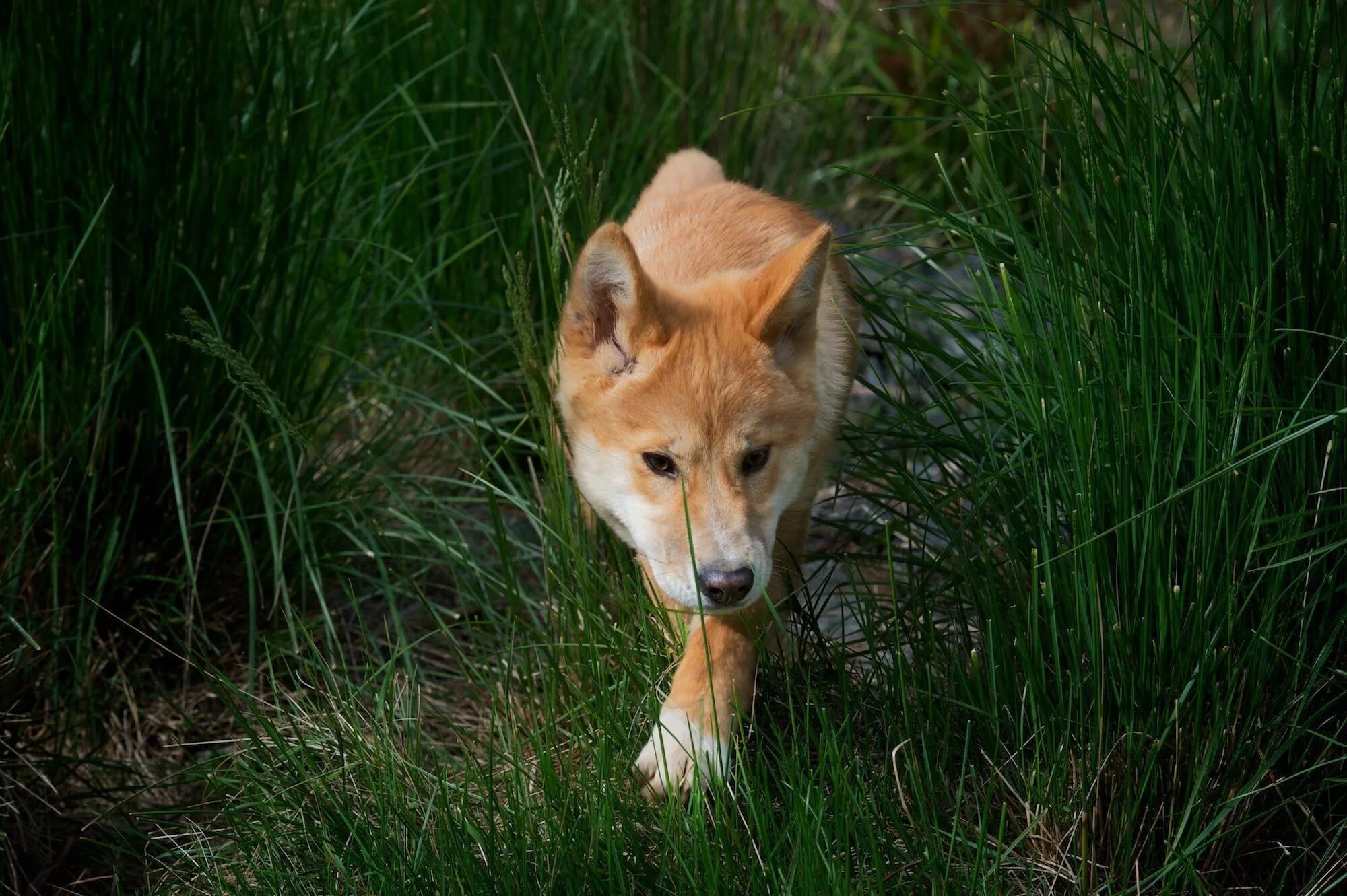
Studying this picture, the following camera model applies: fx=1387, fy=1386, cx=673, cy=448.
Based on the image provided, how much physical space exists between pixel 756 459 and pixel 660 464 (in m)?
0.22

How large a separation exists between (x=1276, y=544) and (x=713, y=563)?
105 centimetres

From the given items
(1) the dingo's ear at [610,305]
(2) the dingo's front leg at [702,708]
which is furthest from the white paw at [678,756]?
(1) the dingo's ear at [610,305]

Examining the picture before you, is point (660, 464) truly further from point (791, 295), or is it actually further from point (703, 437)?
point (791, 295)

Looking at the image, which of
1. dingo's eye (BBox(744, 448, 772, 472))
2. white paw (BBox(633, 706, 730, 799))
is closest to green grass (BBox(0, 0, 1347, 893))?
white paw (BBox(633, 706, 730, 799))

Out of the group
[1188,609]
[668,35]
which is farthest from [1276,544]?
[668,35]

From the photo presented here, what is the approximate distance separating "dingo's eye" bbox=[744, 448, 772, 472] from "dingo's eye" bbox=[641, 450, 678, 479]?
6.5 inches

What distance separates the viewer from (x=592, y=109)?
524 centimetres

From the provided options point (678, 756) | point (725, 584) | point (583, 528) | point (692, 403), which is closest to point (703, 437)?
point (692, 403)

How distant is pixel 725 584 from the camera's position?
2801mm

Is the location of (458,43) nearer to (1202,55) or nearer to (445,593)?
(445,593)

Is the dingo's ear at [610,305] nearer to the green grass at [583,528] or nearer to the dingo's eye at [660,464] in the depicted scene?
the green grass at [583,528]

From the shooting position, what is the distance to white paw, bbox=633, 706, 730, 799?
280 centimetres

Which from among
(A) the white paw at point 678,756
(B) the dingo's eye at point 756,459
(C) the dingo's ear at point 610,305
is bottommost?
(A) the white paw at point 678,756

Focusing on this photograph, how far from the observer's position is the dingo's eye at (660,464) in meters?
3.08
